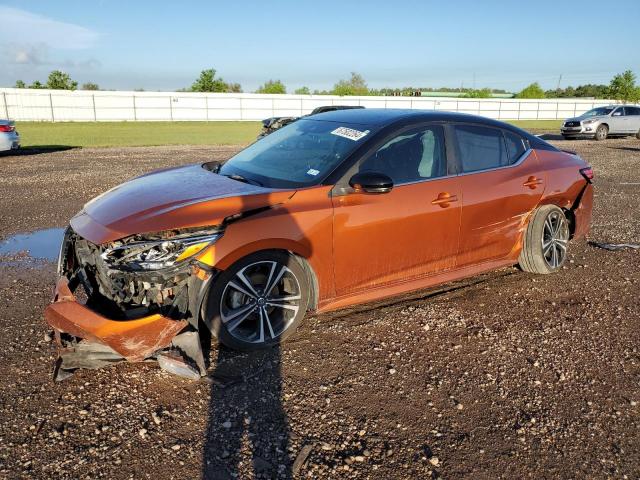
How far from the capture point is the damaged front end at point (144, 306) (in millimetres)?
3264

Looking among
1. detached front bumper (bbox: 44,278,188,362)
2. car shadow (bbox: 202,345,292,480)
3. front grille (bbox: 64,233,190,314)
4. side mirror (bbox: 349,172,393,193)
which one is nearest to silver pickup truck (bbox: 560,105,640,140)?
side mirror (bbox: 349,172,393,193)

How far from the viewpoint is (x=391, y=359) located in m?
3.83

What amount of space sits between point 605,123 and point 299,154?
2831 centimetres

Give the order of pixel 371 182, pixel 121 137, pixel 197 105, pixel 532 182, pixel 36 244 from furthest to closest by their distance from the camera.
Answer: pixel 197 105
pixel 121 137
pixel 36 244
pixel 532 182
pixel 371 182

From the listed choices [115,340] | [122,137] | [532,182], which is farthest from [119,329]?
[122,137]

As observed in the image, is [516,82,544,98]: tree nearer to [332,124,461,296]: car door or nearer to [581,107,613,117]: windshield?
[581,107,613,117]: windshield

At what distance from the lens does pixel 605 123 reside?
2792cm

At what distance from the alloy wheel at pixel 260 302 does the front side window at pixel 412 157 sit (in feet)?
3.51

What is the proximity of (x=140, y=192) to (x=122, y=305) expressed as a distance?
100 cm

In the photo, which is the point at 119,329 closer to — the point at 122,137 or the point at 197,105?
the point at 122,137

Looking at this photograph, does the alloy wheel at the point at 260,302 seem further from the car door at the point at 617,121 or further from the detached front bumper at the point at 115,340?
the car door at the point at 617,121

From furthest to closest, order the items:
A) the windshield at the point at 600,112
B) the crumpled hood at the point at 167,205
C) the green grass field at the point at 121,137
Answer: the windshield at the point at 600,112 → the green grass field at the point at 121,137 → the crumpled hood at the point at 167,205

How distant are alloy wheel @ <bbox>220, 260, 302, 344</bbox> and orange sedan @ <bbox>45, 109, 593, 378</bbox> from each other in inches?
0.4

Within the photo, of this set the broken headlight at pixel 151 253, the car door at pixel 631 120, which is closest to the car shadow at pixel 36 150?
the broken headlight at pixel 151 253
